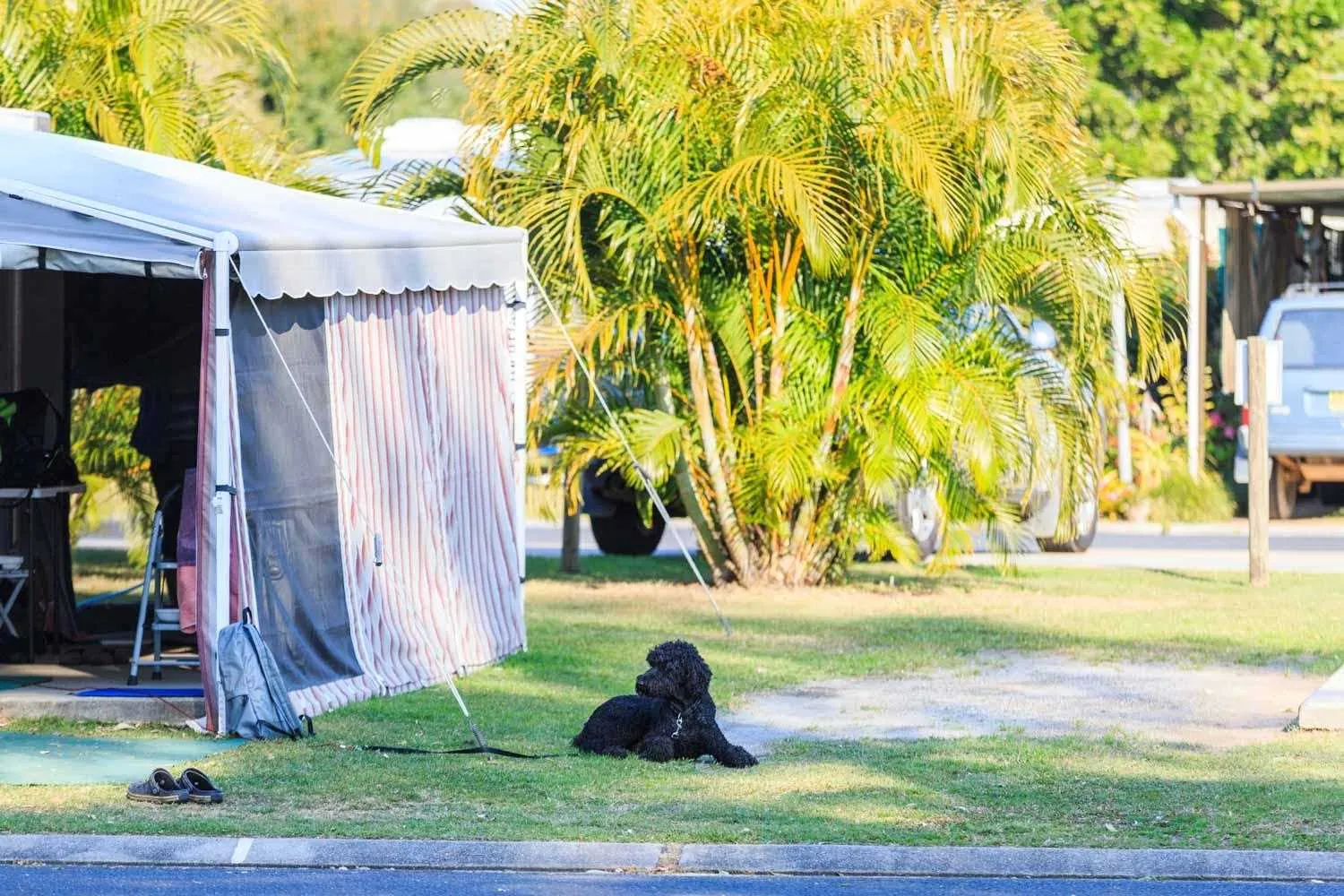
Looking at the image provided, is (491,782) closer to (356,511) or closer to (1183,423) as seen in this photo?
(356,511)

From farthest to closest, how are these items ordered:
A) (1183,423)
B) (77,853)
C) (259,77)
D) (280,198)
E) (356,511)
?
(259,77), (1183,423), (280,198), (356,511), (77,853)

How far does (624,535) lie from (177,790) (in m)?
11.2

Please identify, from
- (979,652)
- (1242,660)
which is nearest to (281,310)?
(979,652)

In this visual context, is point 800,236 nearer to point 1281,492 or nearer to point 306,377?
point 306,377

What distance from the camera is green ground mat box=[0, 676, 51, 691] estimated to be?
1098 centimetres

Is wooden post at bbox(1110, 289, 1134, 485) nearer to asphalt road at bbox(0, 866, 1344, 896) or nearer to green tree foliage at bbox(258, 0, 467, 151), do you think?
asphalt road at bbox(0, 866, 1344, 896)

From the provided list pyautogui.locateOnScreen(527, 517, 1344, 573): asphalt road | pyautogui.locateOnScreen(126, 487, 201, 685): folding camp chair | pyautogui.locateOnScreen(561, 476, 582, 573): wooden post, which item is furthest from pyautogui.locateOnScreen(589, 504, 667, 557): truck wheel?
pyautogui.locateOnScreen(126, 487, 201, 685): folding camp chair

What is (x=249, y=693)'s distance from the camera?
952 cm

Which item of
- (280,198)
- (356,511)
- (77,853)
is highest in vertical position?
(280,198)

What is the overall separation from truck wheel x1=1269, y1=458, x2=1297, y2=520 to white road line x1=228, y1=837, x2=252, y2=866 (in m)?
15.2

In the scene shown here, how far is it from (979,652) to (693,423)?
3585 millimetres

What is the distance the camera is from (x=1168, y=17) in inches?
1185

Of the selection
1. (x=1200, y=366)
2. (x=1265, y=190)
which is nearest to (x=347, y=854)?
(x=1200, y=366)

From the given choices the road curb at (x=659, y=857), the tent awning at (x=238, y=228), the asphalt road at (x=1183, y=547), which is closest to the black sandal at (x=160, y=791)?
the road curb at (x=659, y=857)
